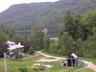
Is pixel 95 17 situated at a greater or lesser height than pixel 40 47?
greater

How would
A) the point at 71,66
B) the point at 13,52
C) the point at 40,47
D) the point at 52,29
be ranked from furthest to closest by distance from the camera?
the point at 52,29 < the point at 40,47 < the point at 13,52 < the point at 71,66

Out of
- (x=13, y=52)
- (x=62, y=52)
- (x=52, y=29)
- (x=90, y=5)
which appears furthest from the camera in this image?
(x=90, y=5)

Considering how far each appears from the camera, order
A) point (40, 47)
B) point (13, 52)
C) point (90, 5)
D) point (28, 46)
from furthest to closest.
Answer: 1. point (90, 5)
2. point (40, 47)
3. point (28, 46)
4. point (13, 52)

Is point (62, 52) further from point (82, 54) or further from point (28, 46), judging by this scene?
point (28, 46)

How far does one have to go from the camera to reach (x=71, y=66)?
132 feet

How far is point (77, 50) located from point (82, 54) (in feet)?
3.65

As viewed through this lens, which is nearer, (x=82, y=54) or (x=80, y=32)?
(x=82, y=54)

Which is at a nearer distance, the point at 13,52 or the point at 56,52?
the point at 13,52

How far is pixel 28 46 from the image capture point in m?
74.9

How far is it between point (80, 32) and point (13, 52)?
59.2ft

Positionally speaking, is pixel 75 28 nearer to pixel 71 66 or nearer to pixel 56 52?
pixel 56 52

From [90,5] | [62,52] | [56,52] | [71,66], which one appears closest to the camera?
[71,66]

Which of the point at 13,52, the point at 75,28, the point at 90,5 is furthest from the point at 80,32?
the point at 90,5

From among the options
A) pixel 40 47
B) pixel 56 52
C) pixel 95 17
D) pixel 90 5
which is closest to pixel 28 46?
pixel 40 47
